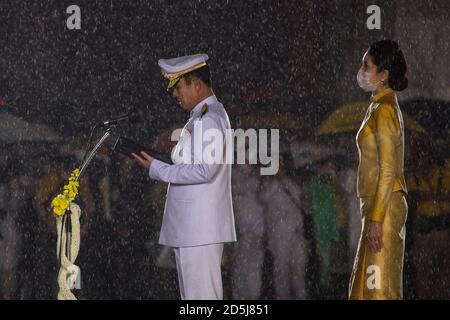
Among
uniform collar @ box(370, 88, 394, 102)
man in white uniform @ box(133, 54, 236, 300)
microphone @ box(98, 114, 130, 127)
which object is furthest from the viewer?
microphone @ box(98, 114, 130, 127)

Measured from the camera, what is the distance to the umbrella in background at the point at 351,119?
22.6 ft

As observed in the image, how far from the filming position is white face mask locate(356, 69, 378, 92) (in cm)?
661

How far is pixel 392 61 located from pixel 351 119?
1.51 ft

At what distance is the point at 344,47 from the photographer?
6891 millimetres

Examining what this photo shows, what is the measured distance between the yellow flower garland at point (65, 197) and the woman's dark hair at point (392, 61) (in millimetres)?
1804

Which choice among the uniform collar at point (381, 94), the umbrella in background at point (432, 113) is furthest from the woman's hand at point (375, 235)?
the umbrella in background at point (432, 113)

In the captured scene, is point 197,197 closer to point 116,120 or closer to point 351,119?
point 116,120

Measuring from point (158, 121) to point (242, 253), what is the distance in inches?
35.5

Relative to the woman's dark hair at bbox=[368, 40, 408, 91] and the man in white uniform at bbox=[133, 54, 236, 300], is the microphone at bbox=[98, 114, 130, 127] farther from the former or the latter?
the woman's dark hair at bbox=[368, 40, 408, 91]

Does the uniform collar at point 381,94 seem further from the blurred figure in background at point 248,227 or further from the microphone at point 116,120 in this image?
the microphone at point 116,120

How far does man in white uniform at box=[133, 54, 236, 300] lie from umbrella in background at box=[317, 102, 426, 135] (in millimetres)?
888

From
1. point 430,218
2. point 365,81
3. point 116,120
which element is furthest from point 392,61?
point 116,120

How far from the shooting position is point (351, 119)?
6.91m

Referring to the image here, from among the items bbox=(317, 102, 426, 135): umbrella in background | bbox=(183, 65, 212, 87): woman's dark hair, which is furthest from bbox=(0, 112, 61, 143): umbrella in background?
bbox=(317, 102, 426, 135): umbrella in background
